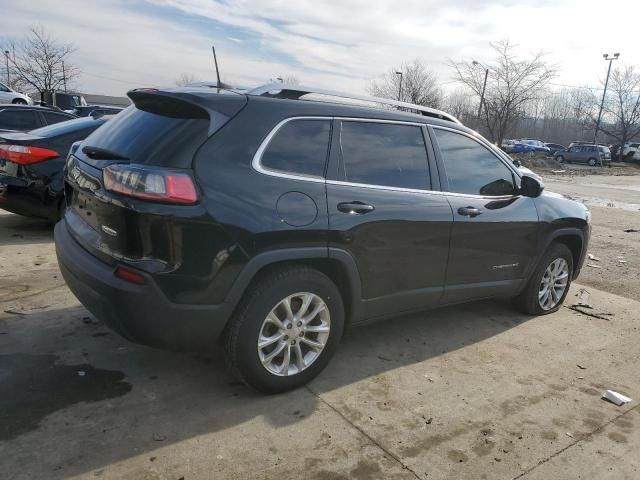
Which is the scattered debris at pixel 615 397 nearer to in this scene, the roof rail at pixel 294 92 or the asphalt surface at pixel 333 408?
the asphalt surface at pixel 333 408

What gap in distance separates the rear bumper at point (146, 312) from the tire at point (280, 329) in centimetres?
14

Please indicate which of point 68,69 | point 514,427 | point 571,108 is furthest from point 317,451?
point 571,108

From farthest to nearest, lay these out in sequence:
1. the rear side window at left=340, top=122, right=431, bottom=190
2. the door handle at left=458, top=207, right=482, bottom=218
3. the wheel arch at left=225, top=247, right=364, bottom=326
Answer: the door handle at left=458, top=207, right=482, bottom=218
the rear side window at left=340, top=122, right=431, bottom=190
the wheel arch at left=225, top=247, right=364, bottom=326

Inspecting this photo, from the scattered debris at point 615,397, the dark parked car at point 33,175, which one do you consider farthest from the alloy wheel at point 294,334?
the dark parked car at point 33,175

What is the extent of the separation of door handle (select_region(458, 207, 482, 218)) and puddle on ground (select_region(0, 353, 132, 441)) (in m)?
2.66

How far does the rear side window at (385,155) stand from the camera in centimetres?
347

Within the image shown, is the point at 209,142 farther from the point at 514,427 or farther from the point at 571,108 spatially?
the point at 571,108

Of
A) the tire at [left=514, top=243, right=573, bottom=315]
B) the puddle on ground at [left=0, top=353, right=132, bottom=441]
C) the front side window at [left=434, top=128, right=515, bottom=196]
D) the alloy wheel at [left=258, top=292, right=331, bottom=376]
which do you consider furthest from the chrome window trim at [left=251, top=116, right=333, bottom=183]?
the tire at [left=514, top=243, right=573, bottom=315]

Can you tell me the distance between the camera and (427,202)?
12.5 feet

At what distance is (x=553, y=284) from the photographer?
17.0 ft

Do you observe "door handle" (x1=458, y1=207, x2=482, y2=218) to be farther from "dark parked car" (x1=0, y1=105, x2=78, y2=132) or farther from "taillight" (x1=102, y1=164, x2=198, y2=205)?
"dark parked car" (x1=0, y1=105, x2=78, y2=132)

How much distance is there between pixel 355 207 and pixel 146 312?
1.42 meters

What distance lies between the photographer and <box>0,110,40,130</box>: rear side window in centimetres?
934

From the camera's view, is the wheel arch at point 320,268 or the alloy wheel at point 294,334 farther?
the alloy wheel at point 294,334
